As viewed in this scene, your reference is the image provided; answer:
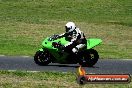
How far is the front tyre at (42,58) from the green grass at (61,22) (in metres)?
3.31

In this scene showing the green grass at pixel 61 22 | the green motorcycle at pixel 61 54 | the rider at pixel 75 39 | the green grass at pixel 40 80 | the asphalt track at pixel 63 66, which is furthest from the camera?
the green grass at pixel 61 22

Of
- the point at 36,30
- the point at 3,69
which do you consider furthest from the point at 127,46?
the point at 3,69

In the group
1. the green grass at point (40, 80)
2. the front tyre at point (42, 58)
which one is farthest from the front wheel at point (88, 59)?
the green grass at point (40, 80)

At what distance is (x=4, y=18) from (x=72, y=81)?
25317 mm

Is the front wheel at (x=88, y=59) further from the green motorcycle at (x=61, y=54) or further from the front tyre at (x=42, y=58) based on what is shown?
the front tyre at (x=42, y=58)

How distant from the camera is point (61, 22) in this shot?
39.2 metres

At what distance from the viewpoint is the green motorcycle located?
747 inches

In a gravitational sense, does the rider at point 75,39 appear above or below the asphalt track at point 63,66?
above

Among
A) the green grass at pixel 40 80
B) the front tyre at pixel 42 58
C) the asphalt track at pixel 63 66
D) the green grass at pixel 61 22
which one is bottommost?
the green grass at pixel 61 22

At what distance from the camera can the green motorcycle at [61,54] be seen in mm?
18969

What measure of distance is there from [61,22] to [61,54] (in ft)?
66.0

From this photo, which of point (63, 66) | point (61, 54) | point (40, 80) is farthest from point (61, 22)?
point (40, 80)

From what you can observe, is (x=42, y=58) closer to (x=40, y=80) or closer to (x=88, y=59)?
(x=88, y=59)

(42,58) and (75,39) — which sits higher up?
(75,39)
